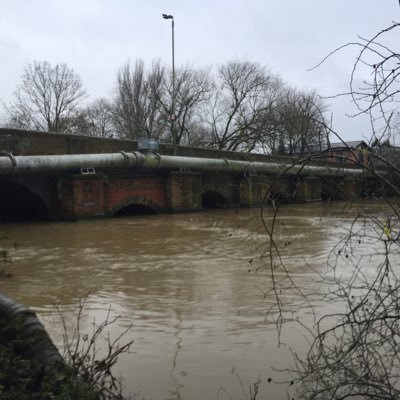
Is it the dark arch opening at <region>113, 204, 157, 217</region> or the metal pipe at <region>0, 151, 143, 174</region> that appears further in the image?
the dark arch opening at <region>113, 204, 157, 217</region>

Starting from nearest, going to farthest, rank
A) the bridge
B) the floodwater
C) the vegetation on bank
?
the vegetation on bank
the floodwater
the bridge

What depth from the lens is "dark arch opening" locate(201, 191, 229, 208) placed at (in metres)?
25.4

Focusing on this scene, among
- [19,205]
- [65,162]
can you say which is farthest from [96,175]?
[19,205]

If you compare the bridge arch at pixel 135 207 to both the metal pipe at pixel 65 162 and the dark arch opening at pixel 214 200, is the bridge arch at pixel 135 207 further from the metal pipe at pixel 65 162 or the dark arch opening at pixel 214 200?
the dark arch opening at pixel 214 200

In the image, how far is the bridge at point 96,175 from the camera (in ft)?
51.6

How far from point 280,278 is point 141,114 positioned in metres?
36.5

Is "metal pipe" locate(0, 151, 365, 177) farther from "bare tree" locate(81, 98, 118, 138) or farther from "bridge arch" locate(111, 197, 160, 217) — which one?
"bare tree" locate(81, 98, 118, 138)

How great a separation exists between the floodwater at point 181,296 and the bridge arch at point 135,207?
5989 millimetres

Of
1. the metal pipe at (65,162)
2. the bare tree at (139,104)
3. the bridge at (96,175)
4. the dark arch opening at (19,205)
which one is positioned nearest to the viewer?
the metal pipe at (65,162)

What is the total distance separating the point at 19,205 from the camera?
62.1 ft

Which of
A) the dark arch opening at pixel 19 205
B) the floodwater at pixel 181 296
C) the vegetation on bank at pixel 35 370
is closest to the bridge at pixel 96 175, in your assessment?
the dark arch opening at pixel 19 205

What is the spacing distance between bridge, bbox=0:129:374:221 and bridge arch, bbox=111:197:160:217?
0.12ft

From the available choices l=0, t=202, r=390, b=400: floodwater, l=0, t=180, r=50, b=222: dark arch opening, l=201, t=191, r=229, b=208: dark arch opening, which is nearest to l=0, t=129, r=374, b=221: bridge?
l=0, t=180, r=50, b=222: dark arch opening

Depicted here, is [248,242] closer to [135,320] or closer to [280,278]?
[280,278]
